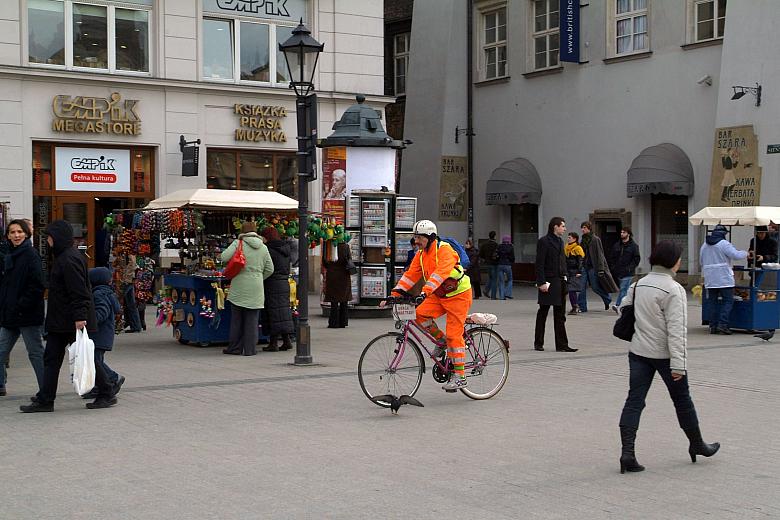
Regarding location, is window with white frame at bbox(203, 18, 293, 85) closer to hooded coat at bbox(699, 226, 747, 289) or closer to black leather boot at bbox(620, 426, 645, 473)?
hooded coat at bbox(699, 226, 747, 289)

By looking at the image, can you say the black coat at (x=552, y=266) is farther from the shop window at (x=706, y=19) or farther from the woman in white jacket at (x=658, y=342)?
the shop window at (x=706, y=19)

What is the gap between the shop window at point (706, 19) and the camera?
2739 cm

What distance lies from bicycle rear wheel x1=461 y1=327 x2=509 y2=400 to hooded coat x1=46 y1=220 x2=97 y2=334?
3487 mm

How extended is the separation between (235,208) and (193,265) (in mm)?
1048

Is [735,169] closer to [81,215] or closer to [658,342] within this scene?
[81,215]

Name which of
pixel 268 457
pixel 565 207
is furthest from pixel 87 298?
pixel 565 207

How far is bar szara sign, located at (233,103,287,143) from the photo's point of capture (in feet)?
83.7

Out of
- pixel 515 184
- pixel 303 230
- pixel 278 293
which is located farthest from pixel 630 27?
pixel 303 230

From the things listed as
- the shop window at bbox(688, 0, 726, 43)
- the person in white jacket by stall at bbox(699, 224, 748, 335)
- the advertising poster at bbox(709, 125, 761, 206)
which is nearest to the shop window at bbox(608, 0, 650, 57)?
the shop window at bbox(688, 0, 726, 43)

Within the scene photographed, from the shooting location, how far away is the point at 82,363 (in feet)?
31.5

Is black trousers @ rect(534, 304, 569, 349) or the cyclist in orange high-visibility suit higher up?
the cyclist in orange high-visibility suit

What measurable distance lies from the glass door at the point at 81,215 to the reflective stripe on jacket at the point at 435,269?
1482 centimetres

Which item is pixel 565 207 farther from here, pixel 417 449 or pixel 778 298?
pixel 417 449

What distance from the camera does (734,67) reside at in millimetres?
26203
